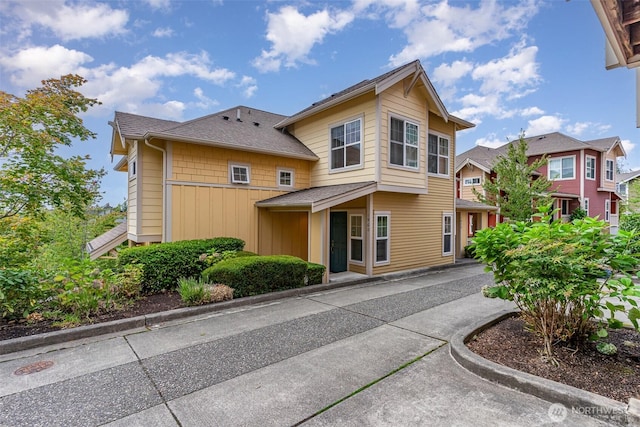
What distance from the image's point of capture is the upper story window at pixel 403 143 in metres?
9.72

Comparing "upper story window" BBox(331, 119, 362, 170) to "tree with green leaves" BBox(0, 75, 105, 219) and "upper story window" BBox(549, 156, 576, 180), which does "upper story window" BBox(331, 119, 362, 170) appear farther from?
"upper story window" BBox(549, 156, 576, 180)

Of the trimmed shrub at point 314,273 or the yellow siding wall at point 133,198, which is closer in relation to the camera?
the trimmed shrub at point 314,273

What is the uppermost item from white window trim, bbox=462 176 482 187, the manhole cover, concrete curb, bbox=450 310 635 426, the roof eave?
white window trim, bbox=462 176 482 187

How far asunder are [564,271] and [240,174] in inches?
349

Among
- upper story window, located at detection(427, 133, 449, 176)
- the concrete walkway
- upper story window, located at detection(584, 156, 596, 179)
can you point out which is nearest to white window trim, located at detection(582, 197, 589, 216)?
upper story window, located at detection(584, 156, 596, 179)

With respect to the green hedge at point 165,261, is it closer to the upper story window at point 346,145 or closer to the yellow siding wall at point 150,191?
the yellow siding wall at point 150,191

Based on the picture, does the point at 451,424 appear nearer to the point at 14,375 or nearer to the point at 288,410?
the point at 288,410

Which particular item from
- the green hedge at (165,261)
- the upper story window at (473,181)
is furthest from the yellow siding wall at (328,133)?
the upper story window at (473,181)

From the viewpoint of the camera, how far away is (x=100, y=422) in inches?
108

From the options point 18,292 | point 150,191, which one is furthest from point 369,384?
point 150,191

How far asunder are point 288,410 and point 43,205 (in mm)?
7390

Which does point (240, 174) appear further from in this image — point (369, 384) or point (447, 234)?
point (447, 234)

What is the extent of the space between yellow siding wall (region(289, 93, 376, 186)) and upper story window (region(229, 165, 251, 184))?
2.69 metres

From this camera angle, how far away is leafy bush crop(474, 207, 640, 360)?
3412 mm
